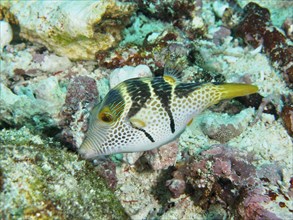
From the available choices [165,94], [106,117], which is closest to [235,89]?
[165,94]

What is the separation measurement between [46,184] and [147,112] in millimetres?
1029

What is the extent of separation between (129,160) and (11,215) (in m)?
1.79

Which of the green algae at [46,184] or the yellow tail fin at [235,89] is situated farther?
the yellow tail fin at [235,89]

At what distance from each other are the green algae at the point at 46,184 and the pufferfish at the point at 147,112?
0.32 metres

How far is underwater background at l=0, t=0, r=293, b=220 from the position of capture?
2.83 meters

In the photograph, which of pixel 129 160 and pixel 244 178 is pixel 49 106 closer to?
pixel 129 160

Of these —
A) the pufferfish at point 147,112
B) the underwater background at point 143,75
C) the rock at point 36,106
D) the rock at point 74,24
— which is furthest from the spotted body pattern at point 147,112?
the rock at point 74,24

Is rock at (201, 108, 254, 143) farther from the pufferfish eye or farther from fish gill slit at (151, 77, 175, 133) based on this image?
the pufferfish eye

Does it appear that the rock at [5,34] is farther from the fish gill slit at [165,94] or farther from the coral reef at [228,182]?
the coral reef at [228,182]

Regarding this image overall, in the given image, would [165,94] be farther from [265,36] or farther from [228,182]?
[265,36]

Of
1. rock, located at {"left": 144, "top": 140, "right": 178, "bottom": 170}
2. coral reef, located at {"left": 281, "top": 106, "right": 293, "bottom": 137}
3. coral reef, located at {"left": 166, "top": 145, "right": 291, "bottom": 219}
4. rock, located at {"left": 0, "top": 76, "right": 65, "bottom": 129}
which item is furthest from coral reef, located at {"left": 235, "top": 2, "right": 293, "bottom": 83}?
rock, located at {"left": 0, "top": 76, "right": 65, "bottom": 129}

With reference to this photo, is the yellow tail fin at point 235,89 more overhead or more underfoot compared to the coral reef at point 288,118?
more overhead

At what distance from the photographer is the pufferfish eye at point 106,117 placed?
273cm

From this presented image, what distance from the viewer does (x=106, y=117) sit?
2742mm
